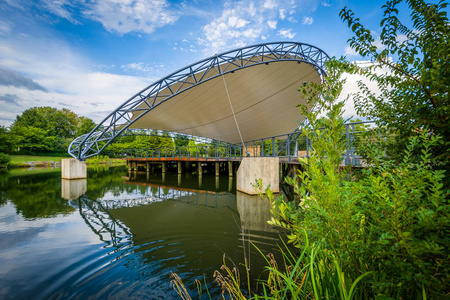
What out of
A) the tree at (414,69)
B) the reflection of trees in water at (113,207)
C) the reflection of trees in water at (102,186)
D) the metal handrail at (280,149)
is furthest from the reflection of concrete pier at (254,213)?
the reflection of trees in water at (102,186)

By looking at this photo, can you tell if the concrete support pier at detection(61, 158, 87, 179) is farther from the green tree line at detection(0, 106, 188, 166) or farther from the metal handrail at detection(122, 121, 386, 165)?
the green tree line at detection(0, 106, 188, 166)

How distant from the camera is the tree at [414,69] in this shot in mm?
1078

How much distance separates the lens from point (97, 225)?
15.5 feet

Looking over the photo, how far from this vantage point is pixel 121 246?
351 centimetres

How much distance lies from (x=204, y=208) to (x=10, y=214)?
16.8 ft

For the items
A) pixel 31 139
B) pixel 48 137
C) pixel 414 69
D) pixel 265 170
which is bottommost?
pixel 265 170

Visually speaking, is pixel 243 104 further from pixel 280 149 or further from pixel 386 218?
pixel 386 218

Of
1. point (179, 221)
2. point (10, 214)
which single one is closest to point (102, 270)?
point (179, 221)

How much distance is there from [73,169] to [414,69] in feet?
51.0

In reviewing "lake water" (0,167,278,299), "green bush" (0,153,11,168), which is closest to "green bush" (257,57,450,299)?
"lake water" (0,167,278,299)

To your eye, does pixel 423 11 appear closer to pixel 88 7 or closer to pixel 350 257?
pixel 350 257

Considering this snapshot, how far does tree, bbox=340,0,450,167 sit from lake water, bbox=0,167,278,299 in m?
2.26

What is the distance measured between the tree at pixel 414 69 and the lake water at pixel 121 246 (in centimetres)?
226

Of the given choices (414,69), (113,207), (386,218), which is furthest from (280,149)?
(386,218)
